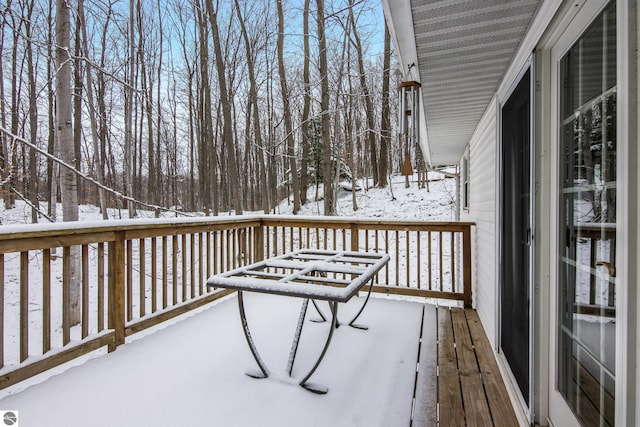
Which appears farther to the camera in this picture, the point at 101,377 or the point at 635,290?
the point at 101,377

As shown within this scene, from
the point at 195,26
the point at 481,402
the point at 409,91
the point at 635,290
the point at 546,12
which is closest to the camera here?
the point at 635,290

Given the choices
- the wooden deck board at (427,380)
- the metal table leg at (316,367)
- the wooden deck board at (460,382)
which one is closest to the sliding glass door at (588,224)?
the wooden deck board at (460,382)

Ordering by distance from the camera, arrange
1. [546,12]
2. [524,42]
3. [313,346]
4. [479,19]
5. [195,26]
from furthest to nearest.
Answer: [195,26]
[313,346]
[524,42]
[479,19]
[546,12]

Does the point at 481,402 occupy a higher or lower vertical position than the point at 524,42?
lower

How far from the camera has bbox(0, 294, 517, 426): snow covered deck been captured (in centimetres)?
184

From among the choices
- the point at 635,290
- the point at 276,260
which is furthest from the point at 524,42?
the point at 276,260

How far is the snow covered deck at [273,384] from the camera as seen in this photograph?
72.6 inches

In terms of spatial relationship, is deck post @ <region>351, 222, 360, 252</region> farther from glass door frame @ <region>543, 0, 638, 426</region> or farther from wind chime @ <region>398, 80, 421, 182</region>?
glass door frame @ <region>543, 0, 638, 426</region>

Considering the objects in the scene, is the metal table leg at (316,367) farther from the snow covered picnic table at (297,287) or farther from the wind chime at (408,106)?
the wind chime at (408,106)

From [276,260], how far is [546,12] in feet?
7.76

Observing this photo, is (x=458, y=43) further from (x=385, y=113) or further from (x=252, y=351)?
(x=385, y=113)

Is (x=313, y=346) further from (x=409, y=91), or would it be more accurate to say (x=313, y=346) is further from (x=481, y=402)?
(x=409, y=91)

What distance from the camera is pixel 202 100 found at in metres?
12.6

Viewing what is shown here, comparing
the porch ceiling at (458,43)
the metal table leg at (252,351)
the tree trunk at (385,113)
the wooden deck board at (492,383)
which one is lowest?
the wooden deck board at (492,383)
